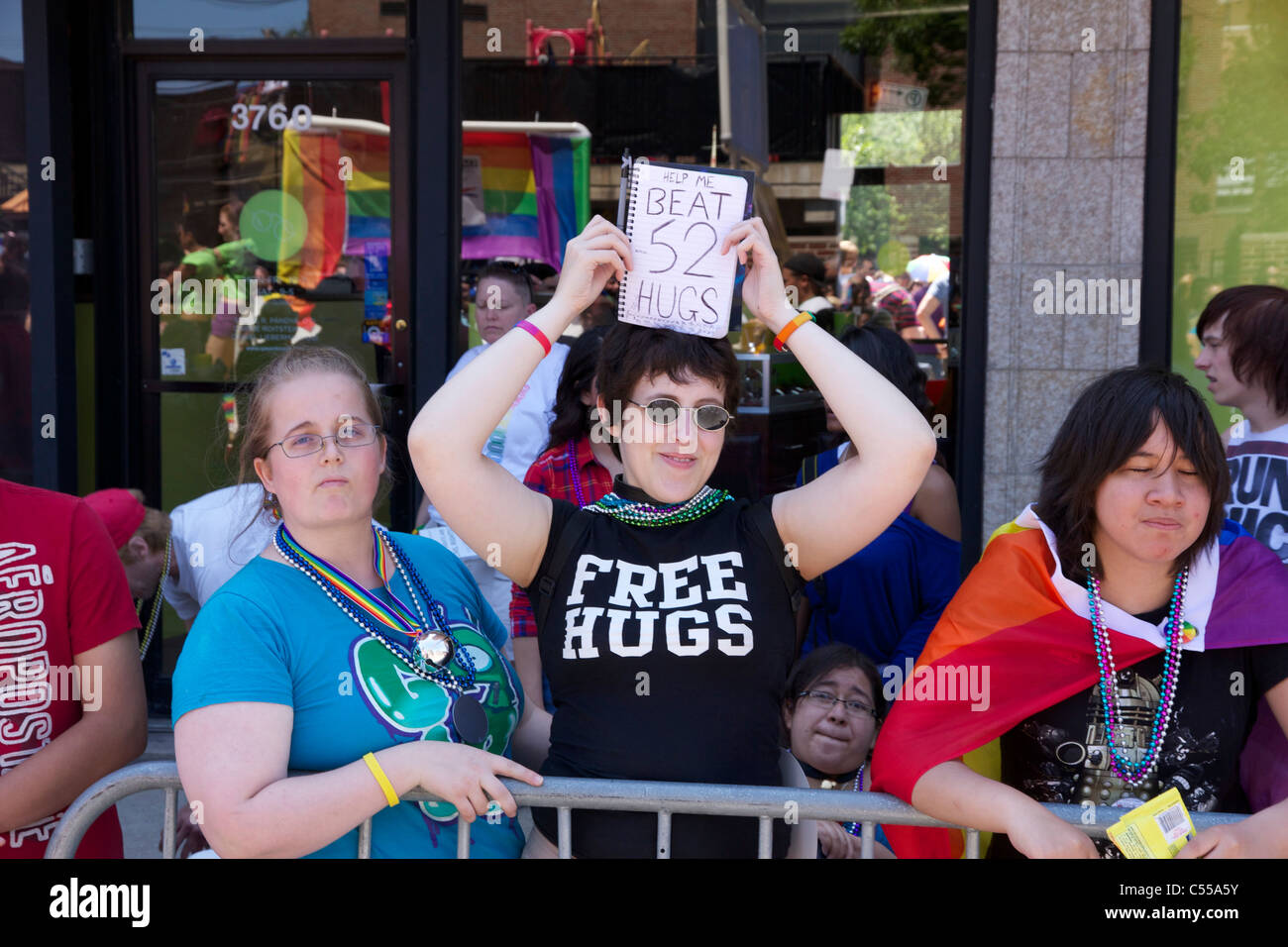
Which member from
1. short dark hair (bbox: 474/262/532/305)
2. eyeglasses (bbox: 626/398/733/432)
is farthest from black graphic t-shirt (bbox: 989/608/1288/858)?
short dark hair (bbox: 474/262/532/305)

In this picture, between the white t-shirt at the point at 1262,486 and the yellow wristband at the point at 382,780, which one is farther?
the white t-shirt at the point at 1262,486

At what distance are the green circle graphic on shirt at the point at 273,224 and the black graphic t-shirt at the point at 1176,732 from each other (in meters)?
4.27

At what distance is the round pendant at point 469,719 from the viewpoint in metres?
2.30

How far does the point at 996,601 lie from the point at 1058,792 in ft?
1.28

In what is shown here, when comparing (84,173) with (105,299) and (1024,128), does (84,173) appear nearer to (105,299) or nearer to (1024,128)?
(105,299)

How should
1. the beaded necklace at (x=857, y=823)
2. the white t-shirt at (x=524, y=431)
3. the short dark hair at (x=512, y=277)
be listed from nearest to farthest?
the beaded necklace at (x=857, y=823) → the white t-shirt at (x=524, y=431) → the short dark hair at (x=512, y=277)

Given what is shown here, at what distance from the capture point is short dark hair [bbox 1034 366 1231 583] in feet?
7.72

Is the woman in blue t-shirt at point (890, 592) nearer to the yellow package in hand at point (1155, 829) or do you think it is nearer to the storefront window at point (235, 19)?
the yellow package in hand at point (1155, 829)

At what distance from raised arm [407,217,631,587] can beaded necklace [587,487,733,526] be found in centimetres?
14

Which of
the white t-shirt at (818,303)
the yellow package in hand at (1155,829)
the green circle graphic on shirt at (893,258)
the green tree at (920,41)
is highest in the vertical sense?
the green tree at (920,41)

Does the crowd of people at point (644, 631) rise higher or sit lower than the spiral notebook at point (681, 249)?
lower

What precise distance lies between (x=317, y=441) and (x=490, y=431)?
0.35m

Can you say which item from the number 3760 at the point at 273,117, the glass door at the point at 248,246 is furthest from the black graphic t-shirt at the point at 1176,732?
the number 3760 at the point at 273,117

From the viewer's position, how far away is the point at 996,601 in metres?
2.43
